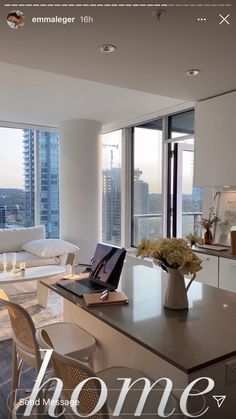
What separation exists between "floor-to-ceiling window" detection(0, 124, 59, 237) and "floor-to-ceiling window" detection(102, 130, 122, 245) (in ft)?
3.24

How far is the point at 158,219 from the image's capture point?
5.56 m

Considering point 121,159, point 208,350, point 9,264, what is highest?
point 121,159

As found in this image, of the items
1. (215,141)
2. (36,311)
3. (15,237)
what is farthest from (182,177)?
(15,237)

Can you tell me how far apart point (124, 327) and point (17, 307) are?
59 cm

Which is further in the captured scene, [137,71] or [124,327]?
[137,71]

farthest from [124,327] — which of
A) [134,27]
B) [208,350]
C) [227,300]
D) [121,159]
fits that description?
[121,159]

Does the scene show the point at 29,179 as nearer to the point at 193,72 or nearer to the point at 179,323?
the point at 193,72

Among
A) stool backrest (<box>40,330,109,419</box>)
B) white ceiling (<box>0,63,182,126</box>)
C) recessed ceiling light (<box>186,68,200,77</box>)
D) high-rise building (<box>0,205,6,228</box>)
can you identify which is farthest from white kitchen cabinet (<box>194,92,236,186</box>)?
high-rise building (<box>0,205,6,228</box>)

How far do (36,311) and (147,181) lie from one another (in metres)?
2.91

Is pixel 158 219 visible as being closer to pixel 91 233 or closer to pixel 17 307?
pixel 91 233

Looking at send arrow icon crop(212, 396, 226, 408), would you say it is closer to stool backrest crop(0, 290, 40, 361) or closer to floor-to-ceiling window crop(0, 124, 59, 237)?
stool backrest crop(0, 290, 40, 361)

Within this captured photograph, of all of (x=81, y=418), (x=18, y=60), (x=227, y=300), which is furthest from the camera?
(x=18, y=60)

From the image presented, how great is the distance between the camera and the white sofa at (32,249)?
5.08 m

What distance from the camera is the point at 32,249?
5453 mm
